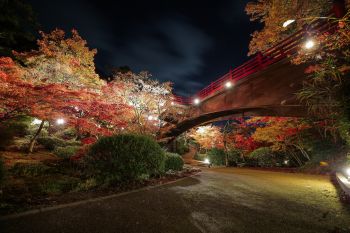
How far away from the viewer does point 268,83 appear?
1096cm

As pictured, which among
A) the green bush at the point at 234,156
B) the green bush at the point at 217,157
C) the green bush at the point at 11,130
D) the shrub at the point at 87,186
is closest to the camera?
the shrub at the point at 87,186

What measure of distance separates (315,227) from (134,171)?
19.1 ft

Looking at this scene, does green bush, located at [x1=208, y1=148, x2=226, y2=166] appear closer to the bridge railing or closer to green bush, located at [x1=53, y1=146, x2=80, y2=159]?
the bridge railing

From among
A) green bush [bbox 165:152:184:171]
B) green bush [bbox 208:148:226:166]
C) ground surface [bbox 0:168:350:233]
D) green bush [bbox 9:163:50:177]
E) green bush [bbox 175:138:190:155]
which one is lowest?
ground surface [bbox 0:168:350:233]

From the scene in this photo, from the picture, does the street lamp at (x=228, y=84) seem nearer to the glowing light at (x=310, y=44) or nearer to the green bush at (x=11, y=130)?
the glowing light at (x=310, y=44)

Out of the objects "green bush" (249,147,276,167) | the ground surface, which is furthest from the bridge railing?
"green bush" (249,147,276,167)

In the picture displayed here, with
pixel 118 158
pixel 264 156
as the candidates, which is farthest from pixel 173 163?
pixel 264 156

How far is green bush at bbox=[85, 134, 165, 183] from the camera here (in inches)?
291

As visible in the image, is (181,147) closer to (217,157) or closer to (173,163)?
(217,157)

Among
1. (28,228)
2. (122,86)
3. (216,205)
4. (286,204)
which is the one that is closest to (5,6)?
(122,86)

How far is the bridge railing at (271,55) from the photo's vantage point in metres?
8.86

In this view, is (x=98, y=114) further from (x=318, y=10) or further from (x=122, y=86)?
(x=318, y=10)

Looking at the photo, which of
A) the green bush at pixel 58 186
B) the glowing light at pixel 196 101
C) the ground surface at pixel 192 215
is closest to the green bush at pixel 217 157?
the glowing light at pixel 196 101

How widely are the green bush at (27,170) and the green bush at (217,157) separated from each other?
63.4 feet
